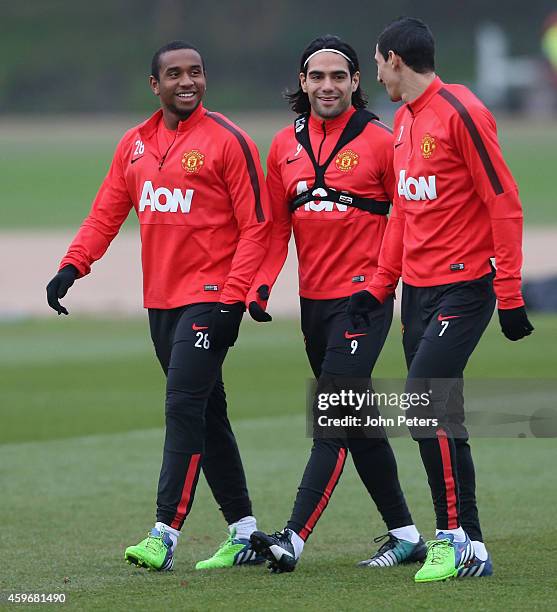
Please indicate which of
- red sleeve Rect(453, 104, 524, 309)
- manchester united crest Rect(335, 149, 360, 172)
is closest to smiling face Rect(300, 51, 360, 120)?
manchester united crest Rect(335, 149, 360, 172)

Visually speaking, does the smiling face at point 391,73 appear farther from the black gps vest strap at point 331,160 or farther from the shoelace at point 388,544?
the shoelace at point 388,544

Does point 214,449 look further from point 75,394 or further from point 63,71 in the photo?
point 63,71

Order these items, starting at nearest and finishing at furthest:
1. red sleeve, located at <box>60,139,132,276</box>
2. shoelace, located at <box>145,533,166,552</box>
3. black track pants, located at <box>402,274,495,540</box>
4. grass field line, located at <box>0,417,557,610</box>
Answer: grass field line, located at <box>0,417,557,610</box>
black track pants, located at <box>402,274,495,540</box>
shoelace, located at <box>145,533,166,552</box>
red sleeve, located at <box>60,139,132,276</box>

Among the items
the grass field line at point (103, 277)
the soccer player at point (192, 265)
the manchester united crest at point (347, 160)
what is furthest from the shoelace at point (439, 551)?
the grass field line at point (103, 277)

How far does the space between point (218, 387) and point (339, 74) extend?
1512 millimetres

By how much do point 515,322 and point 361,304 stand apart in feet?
2.55

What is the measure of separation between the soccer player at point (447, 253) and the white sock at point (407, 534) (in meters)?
0.54

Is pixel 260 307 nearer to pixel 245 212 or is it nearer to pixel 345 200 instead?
pixel 245 212

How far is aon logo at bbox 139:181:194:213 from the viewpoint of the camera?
686 centimetres

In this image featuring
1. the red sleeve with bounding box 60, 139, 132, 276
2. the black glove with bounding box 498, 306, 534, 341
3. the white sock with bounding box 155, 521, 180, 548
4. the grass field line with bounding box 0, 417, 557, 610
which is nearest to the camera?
the grass field line with bounding box 0, 417, 557, 610

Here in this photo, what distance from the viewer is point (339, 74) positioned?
6.82 meters

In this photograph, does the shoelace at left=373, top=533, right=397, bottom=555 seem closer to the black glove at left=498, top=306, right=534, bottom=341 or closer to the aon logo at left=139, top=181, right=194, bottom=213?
the black glove at left=498, top=306, right=534, bottom=341

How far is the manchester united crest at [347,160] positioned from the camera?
680 cm

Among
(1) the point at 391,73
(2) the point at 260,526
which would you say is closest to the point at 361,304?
(1) the point at 391,73
